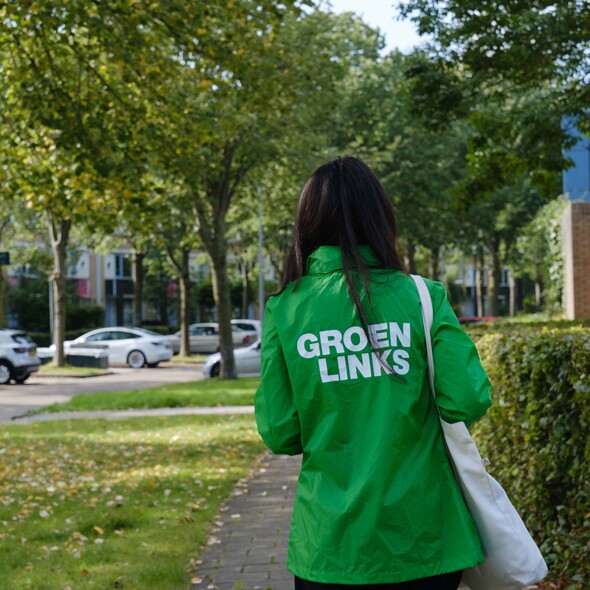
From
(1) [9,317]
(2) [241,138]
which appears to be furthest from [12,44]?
(1) [9,317]

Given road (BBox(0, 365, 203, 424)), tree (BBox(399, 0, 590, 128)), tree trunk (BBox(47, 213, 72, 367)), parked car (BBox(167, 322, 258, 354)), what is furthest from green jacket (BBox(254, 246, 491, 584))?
parked car (BBox(167, 322, 258, 354))

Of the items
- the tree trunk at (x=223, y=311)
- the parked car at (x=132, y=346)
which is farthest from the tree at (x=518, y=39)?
the parked car at (x=132, y=346)

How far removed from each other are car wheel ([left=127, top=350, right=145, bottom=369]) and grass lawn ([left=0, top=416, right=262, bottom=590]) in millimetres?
23203

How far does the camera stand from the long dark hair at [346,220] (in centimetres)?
284

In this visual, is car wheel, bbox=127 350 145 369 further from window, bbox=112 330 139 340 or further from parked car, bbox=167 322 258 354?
parked car, bbox=167 322 258 354

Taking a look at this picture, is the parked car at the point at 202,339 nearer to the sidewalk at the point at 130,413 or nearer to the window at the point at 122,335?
the window at the point at 122,335

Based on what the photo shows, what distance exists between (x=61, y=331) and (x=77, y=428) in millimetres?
19585

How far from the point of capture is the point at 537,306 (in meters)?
45.0

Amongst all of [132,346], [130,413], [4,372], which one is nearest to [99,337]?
[132,346]

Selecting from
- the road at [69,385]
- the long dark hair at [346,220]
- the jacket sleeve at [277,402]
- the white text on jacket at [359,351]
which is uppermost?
the long dark hair at [346,220]

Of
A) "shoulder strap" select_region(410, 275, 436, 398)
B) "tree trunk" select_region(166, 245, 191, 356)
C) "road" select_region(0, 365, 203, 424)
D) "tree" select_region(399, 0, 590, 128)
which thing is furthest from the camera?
"tree trunk" select_region(166, 245, 191, 356)

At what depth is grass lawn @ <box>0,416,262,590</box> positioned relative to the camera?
6.04 m

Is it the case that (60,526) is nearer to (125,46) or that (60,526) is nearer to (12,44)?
(125,46)

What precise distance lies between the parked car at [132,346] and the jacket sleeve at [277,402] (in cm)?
3571
